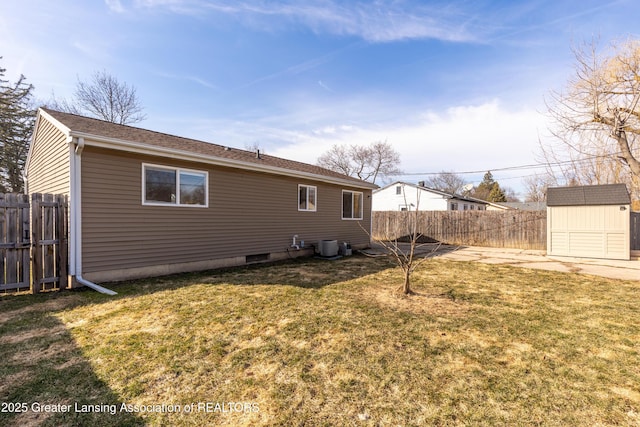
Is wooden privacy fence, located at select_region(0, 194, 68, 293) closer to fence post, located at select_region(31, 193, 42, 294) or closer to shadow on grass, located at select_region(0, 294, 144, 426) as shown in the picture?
fence post, located at select_region(31, 193, 42, 294)

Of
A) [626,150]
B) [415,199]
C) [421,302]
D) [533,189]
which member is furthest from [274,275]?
[533,189]

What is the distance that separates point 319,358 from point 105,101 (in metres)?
22.5

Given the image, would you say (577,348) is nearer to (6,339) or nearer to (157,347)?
(157,347)

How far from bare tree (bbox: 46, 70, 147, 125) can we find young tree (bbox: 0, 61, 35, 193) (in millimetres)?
1367

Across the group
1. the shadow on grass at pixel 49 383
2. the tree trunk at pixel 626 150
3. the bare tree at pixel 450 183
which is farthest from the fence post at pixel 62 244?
the bare tree at pixel 450 183

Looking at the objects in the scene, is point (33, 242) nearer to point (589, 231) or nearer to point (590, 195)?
point (589, 231)

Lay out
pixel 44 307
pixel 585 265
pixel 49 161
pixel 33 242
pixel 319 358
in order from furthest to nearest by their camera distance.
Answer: pixel 585 265 < pixel 49 161 < pixel 33 242 < pixel 44 307 < pixel 319 358

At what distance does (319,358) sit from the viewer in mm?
2715

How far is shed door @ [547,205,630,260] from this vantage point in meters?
8.87

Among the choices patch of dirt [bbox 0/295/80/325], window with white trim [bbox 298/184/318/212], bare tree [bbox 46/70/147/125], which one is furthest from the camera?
bare tree [bbox 46/70/147/125]

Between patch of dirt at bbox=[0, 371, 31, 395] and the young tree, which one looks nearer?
patch of dirt at bbox=[0, 371, 31, 395]

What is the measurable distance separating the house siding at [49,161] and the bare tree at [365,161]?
2715 cm

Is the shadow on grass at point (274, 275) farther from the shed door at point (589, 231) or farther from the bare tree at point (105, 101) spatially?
the bare tree at point (105, 101)

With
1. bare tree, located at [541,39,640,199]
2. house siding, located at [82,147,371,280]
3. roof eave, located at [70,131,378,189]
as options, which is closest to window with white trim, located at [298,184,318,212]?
house siding, located at [82,147,371,280]
